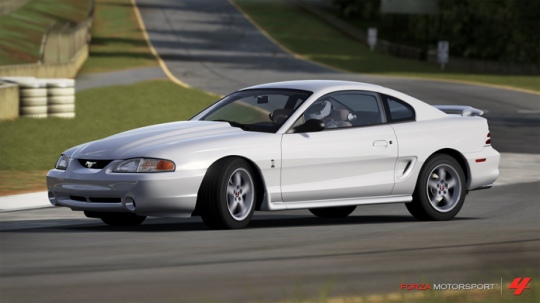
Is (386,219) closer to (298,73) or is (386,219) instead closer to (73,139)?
(73,139)

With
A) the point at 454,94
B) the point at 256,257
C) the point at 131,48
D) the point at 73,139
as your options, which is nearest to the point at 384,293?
the point at 256,257

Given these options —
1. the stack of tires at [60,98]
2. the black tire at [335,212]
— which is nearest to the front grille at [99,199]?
the black tire at [335,212]

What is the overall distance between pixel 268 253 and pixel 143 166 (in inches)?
71.1

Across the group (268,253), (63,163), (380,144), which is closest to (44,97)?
(63,163)

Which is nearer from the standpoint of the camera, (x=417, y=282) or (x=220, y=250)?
(x=417, y=282)

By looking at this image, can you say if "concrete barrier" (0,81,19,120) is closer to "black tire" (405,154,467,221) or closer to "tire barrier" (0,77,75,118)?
"tire barrier" (0,77,75,118)

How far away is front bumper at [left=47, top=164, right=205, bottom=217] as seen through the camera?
12.1 metres

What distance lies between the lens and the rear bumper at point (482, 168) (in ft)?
46.1

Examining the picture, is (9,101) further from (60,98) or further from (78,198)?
(78,198)

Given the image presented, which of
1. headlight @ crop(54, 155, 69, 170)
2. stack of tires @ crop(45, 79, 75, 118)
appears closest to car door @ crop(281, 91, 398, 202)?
headlight @ crop(54, 155, 69, 170)

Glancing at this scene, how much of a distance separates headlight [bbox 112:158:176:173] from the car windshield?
95 cm

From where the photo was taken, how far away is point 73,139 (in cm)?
2473

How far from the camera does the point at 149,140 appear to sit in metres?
12.5

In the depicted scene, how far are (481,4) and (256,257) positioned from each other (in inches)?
2277
